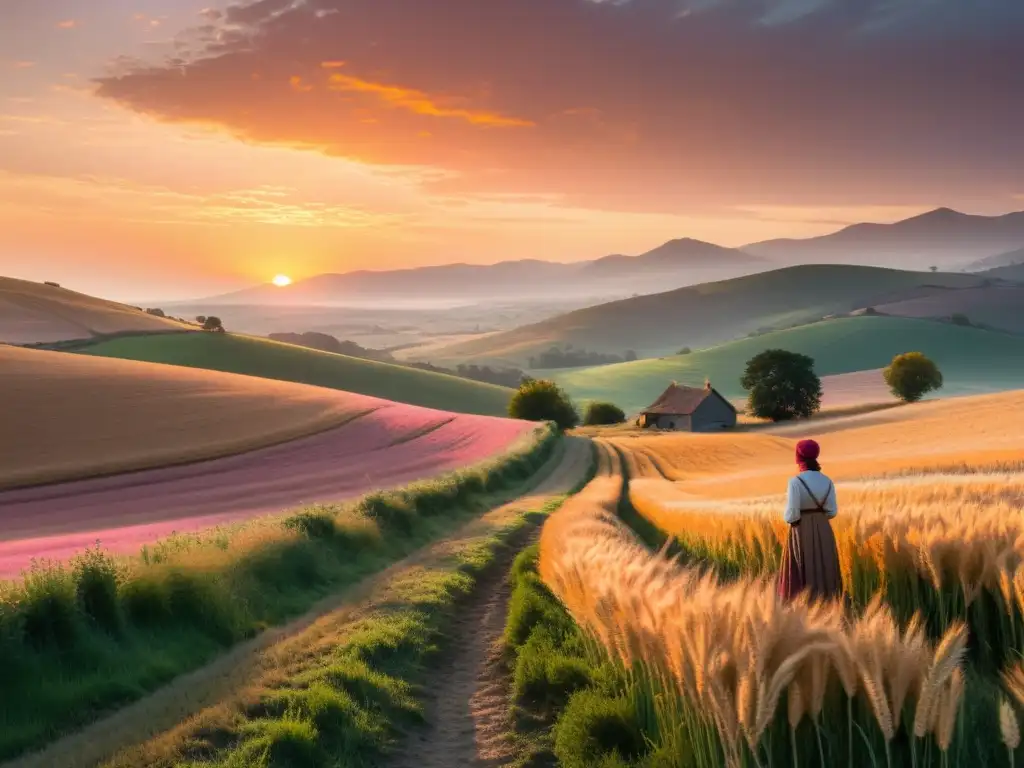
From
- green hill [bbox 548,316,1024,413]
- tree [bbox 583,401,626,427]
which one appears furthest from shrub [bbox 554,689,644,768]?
green hill [bbox 548,316,1024,413]

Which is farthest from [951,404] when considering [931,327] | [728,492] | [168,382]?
[931,327]

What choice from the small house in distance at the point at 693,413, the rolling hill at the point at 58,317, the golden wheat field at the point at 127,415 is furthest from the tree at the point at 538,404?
the rolling hill at the point at 58,317

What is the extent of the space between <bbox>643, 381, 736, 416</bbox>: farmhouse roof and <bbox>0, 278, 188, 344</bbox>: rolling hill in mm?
66803

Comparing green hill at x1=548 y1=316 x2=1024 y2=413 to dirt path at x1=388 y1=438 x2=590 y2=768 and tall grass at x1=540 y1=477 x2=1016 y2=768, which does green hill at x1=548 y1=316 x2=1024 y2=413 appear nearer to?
dirt path at x1=388 y1=438 x2=590 y2=768

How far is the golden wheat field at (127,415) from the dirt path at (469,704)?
21324 mm

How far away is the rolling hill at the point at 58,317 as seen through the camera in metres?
85.4

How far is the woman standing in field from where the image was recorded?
10.5 m

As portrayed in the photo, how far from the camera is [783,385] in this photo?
104312mm

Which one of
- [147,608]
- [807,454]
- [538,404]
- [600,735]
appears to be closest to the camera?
[600,735]

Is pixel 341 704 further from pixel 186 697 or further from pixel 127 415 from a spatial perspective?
pixel 127 415

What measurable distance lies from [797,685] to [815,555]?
550cm

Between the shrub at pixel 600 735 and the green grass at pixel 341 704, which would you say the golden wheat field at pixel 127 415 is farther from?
the shrub at pixel 600 735

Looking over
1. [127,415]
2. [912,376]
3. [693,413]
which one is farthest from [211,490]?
[912,376]

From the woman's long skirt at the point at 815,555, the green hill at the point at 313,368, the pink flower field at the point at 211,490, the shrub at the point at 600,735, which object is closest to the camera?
the shrub at the point at 600,735
